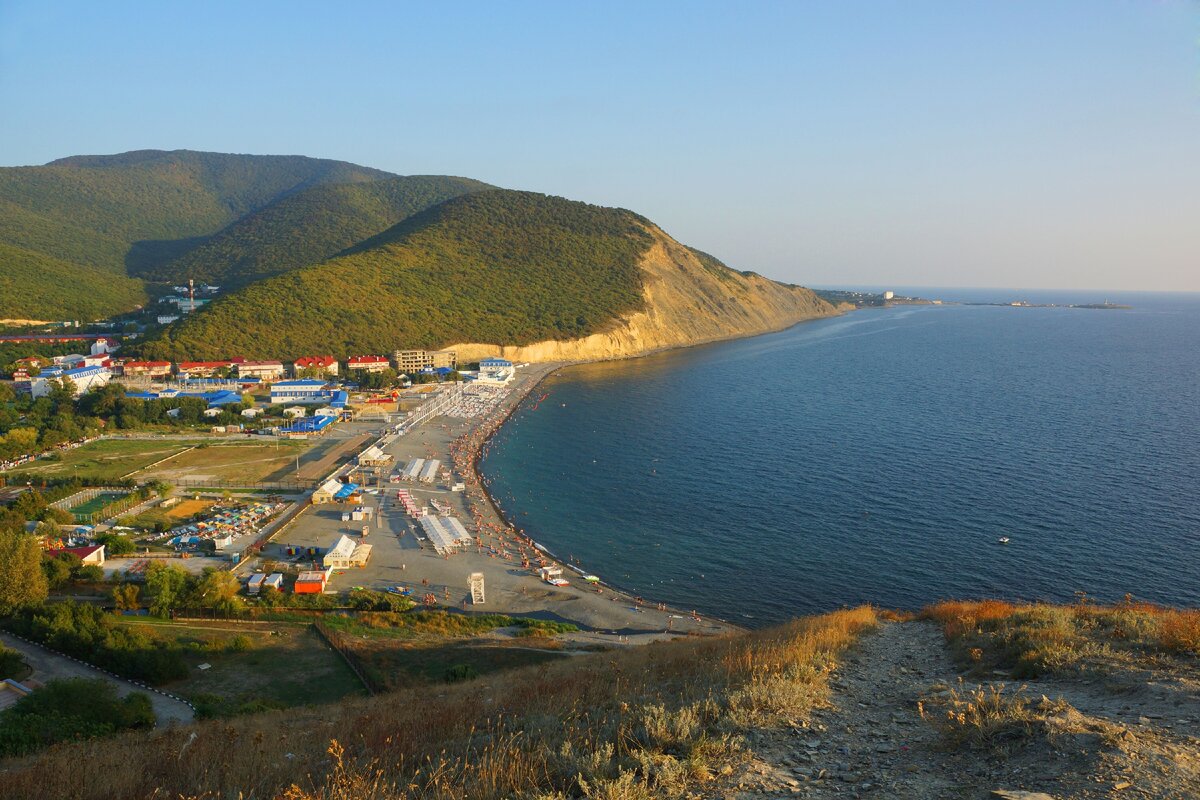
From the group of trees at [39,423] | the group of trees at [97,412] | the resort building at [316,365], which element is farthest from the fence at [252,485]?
the resort building at [316,365]

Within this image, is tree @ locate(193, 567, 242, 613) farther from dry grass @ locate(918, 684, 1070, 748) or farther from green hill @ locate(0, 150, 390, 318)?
green hill @ locate(0, 150, 390, 318)

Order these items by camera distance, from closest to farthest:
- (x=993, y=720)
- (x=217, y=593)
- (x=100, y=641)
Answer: (x=993, y=720), (x=100, y=641), (x=217, y=593)

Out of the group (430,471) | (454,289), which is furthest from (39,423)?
(454,289)

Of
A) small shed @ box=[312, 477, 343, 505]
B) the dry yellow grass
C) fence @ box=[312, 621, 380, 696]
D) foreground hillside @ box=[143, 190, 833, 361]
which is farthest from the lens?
foreground hillside @ box=[143, 190, 833, 361]

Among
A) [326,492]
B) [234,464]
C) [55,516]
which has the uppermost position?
[234,464]

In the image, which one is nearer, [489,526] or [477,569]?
[477,569]

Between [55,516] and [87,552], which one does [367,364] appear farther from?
[87,552]

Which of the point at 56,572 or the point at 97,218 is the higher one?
the point at 97,218

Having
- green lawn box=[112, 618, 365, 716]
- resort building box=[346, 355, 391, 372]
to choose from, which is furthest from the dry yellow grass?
resort building box=[346, 355, 391, 372]
